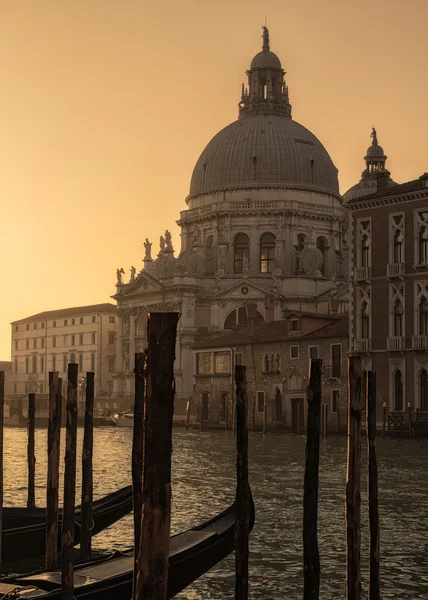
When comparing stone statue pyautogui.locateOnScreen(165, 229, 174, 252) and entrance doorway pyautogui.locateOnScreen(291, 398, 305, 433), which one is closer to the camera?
entrance doorway pyautogui.locateOnScreen(291, 398, 305, 433)

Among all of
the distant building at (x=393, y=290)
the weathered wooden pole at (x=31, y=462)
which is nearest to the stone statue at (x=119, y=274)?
the distant building at (x=393, y=290)

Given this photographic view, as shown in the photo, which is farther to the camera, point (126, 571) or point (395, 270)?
point (395, 270)

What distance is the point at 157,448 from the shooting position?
7.43 metres

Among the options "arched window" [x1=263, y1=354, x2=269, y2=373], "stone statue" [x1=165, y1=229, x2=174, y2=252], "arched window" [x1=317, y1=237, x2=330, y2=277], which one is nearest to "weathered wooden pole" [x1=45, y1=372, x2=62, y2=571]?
"arched window" [x1=263, y1=354, x2=269, y2=373]

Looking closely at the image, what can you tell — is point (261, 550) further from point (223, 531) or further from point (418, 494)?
point (418, 494)

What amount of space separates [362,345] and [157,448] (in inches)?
1388

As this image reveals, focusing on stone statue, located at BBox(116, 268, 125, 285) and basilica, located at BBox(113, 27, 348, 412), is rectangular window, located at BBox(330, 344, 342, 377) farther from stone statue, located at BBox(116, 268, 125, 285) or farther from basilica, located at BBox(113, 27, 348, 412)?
stone statue, located at BBox(116, 268, 125, 285)

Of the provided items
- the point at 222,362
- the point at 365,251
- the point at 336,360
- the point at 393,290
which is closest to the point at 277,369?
the point at 336,360

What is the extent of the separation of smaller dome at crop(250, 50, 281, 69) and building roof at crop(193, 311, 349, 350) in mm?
33314

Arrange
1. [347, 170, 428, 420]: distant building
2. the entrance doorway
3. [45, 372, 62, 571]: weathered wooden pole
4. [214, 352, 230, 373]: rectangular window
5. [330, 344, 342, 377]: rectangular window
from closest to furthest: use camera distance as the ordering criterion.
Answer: [45, 372, 62, 571]: weathered wooden pole < [347, 170, 428, 420]: distant building < [330, 344, 342, 377]: rectangular window < the entrance doorway < [214, 352, 230, 373]: rectangular window

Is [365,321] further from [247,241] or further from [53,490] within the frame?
[247,241]

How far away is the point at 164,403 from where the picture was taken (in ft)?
24.4

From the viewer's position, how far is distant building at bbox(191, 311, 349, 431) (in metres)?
46.2

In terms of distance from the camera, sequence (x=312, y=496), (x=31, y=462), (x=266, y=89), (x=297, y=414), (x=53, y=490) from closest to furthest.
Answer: (x=312, y=496) < (x=53, y=490) < (x=31, y=462) < (x=297, y=414) < (x=266, y=89)
